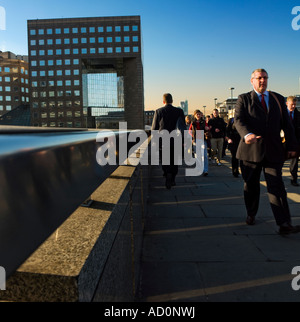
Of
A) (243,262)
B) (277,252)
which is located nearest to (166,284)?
(243,262)

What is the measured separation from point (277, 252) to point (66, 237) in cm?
289

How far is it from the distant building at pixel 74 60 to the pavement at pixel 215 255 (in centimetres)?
9973

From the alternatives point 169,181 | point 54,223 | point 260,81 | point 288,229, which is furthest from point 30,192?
point 169,181

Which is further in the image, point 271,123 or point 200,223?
point 200,223

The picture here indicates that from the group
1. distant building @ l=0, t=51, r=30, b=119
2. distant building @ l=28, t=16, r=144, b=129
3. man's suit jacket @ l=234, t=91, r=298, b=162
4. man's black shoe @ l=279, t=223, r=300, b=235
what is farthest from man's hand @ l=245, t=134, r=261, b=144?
distant building @ l=0, t=51, r=30, b=119

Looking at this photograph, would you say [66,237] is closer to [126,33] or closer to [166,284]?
[166,284]

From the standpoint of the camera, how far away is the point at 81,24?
10219 centimetres

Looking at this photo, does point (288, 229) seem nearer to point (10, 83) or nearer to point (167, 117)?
point (167, 117)

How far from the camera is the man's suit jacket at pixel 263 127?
4059mm

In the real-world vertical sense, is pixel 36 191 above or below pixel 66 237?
above

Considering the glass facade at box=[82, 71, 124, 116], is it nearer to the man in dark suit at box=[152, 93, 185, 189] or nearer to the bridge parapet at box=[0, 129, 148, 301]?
the man in dark suit at box=[152, 93, 185, 189]

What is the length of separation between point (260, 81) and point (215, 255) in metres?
2.27

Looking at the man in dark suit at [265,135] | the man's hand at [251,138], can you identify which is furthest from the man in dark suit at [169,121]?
the man's hand at [251,138]

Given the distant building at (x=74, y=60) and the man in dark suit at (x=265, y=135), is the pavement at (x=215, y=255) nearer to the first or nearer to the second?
the man in dark suit at (x=265, y=135)
